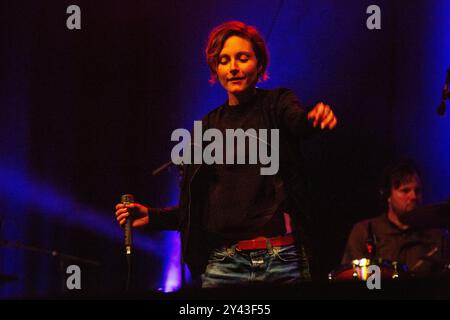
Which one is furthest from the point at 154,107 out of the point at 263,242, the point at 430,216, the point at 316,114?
the point at 316,114

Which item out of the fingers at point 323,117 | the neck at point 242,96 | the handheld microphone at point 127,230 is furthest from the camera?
the neck at point 242,96

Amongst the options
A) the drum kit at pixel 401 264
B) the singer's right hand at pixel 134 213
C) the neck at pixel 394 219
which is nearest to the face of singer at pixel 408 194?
the neck at pixel 394 219

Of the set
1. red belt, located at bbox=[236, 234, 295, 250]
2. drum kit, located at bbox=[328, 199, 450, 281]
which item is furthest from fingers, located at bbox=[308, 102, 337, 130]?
drum kit, located at bbox=[328, 199, 450, 281]

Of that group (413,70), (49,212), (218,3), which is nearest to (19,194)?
(49,212)

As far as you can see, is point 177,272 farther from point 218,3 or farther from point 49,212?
point 218,3

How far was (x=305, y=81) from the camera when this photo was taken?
5590mm

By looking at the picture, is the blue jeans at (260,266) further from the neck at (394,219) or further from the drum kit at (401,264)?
the neck at (394,219)

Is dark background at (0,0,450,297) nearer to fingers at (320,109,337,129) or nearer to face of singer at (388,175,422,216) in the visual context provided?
face of singer at (388,175,422,216)

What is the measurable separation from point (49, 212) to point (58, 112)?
3.07 feet

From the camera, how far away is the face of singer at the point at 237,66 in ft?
8.91

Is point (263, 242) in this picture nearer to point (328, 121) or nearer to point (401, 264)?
point (328, 121)

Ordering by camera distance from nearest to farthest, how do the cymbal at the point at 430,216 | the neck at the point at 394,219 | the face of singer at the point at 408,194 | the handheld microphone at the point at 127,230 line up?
the handheld microphone at the point at 127,230, the cymbal at the point at 430,216, the face of singer at the point at 408,194, the neck at the point at 394,219

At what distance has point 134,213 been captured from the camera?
8.88 feet

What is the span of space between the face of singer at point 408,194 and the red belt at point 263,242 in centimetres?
260
